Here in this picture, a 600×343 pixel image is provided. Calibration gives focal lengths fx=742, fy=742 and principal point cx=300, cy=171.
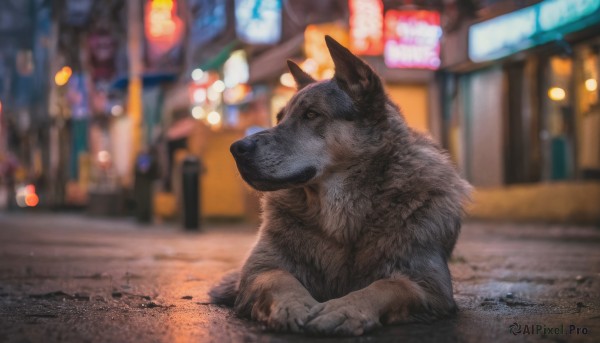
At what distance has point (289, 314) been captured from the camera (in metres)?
3.33

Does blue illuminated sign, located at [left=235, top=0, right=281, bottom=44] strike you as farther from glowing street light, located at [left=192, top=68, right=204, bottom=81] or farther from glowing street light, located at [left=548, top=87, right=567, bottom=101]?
glowing street light, located at [left=548, top=87, right=567, bottom=101]

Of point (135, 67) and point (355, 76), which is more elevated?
point (135, 67)

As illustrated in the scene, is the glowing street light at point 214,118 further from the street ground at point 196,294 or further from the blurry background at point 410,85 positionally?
the street ground at point 196,294

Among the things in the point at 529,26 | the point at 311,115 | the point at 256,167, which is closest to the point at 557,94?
the point at 529,26

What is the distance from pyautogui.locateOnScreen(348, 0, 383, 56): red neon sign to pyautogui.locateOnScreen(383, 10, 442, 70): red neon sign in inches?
15.6

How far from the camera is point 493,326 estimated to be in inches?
143

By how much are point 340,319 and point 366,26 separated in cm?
1497

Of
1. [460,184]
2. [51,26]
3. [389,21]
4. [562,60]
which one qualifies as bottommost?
[460,184]

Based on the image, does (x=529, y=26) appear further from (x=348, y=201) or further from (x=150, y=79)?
(x=150, y=79)

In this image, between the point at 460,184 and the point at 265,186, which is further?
the point at 460,184

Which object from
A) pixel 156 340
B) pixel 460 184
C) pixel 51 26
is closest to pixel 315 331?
pixel 156 340

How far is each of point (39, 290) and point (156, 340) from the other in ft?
7.53

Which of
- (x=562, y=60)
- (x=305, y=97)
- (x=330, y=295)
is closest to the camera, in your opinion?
(x=330, y=295)

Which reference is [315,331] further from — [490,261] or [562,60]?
[562,60]
